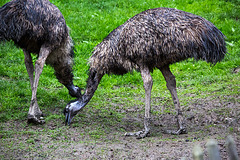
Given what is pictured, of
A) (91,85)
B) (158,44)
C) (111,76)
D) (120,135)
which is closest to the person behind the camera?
(158,44)

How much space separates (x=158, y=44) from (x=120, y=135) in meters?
1.81

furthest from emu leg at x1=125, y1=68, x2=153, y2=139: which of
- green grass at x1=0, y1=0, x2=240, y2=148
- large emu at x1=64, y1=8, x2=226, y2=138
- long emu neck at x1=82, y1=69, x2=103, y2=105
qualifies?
long emu neck at x1=82, y1=69, x2=103, y2=105

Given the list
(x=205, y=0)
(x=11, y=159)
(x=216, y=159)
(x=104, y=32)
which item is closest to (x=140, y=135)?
(x=11, y=159)

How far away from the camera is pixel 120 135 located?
5898mm

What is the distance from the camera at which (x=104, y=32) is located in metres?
11.3

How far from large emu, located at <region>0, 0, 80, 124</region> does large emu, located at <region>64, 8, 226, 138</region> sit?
1116 mm

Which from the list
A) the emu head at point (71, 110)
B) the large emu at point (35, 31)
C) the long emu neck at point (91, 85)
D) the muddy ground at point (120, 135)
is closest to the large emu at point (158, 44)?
the long emu neck at point (91, 85)

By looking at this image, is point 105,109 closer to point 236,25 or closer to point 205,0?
point 236,25

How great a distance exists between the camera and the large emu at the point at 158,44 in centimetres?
545

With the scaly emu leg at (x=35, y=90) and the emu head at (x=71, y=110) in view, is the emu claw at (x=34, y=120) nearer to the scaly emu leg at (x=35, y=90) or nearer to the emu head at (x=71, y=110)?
the scaly emu leg at (x=35, y=90)

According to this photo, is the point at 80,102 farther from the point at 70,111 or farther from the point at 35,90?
the point at 35,90

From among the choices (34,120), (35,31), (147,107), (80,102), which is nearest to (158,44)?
(147,107)

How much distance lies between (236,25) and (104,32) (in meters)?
4.81

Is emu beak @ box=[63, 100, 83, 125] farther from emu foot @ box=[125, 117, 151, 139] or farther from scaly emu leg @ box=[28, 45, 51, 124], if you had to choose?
emu foot @ box=[125, 117, 151, 139]
